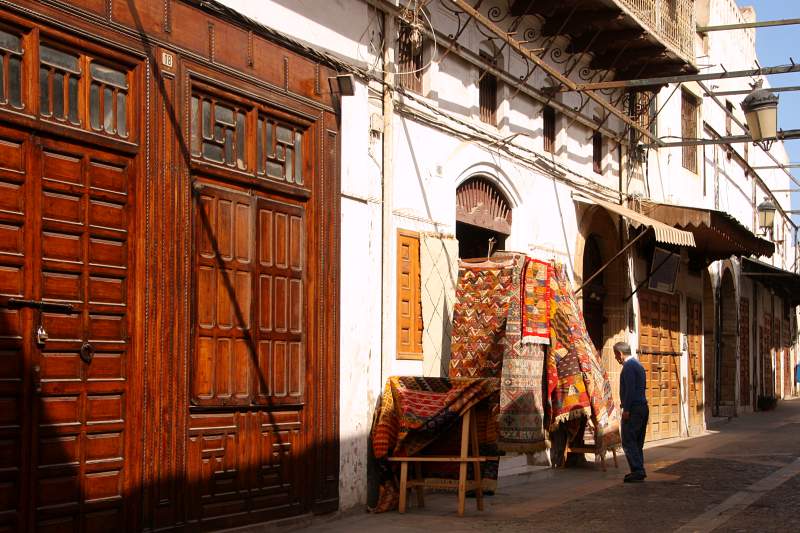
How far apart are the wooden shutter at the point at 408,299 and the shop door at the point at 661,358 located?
8622mm

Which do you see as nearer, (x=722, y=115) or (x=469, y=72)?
(x=469, y=72)

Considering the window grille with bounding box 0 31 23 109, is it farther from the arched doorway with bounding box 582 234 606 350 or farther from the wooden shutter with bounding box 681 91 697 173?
the wooden shutter with bounding box 681 91 697 173

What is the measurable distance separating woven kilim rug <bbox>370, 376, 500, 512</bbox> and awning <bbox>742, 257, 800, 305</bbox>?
1983 cm

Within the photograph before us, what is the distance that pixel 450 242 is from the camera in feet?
39.9

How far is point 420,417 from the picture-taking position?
32.9ft

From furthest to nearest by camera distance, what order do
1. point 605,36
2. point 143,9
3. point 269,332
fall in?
1. point 605,36
2. point 269,332
3. point 143,9

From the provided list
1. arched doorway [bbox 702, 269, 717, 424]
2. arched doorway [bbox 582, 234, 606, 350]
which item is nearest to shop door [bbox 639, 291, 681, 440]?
arched doorway [bbox 582, 234, 606, 350]

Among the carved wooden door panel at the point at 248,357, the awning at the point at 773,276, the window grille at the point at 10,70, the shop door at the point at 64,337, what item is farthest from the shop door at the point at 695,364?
the window grille at the point at 10,70

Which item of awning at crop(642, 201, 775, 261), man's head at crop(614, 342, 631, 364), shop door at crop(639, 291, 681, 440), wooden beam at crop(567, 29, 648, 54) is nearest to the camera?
man's head at crop(614, 342, 631, 364)

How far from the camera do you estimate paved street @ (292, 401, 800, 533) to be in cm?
955

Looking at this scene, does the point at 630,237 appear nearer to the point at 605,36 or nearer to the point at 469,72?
the point at 605,36

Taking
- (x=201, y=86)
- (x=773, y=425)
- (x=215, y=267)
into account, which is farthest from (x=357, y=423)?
(x=773, y=425)

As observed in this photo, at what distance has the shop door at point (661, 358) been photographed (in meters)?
19.6

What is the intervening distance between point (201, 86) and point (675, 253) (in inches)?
550
